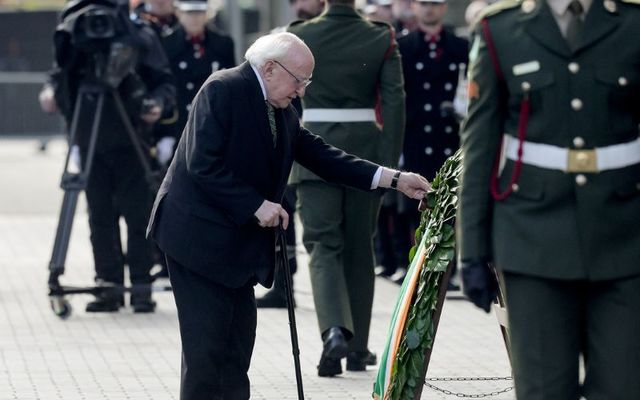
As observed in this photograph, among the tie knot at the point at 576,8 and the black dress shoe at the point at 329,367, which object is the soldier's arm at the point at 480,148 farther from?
the black dress shoe at the point at 329,367

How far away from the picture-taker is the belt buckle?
4.96 metres

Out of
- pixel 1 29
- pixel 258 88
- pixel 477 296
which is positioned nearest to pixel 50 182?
pixel 1 29

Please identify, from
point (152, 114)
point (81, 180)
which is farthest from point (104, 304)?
point (152, 114)

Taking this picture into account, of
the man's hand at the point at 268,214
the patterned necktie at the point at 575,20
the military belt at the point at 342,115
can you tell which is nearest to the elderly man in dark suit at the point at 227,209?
the man's hand at the point at 268,214

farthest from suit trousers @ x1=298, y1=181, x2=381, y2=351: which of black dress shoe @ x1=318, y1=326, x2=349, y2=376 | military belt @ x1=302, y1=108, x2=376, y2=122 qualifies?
military belt @ x1=302, y1=108, x2=376, y2=122

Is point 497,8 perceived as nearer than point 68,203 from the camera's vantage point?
Yes

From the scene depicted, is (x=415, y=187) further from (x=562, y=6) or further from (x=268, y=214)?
(x=562, y=6)

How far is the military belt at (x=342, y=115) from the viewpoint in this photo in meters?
8.81

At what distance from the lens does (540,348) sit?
196 inches

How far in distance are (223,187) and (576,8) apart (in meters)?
1.81

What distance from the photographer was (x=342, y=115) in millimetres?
8812

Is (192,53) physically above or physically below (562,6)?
below

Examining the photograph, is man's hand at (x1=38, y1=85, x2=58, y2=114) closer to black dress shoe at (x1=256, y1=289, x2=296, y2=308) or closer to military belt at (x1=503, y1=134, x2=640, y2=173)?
black dress shoe at (x1=256, y1=289, x2=296, y2=308)

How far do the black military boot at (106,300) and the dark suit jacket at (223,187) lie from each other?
14.3ft
